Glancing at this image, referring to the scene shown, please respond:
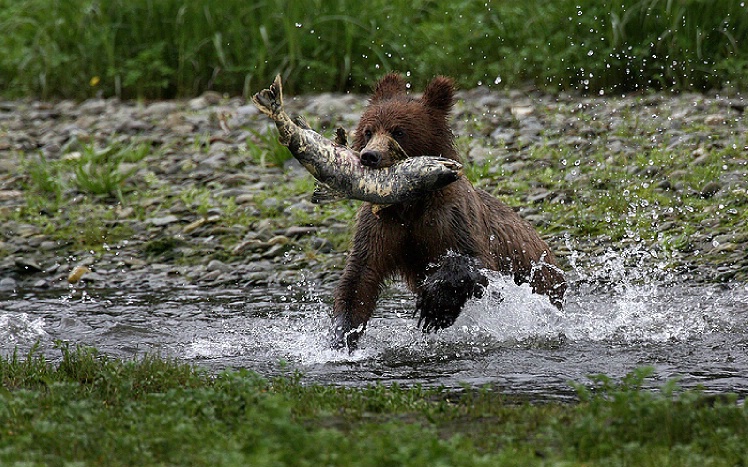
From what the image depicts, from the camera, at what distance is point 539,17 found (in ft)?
44.2

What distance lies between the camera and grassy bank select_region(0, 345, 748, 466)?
4.09m

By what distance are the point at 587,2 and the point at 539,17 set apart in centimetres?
59

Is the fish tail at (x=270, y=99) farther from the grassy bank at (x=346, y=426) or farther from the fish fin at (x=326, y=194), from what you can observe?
the grassy bank at (x=346, y=426)

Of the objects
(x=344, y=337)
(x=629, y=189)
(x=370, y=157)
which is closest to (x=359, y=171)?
(x=370, y=157)

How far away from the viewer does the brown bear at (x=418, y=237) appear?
695 centimetres

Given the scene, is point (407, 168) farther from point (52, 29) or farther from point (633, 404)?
point (52, 29)

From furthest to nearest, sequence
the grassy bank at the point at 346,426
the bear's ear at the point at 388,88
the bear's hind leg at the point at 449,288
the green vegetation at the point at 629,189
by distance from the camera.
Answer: the green vegetation at the point at 629,189 → the bear's ear at the point at 388,88 → the bear's hind leg at the point at 449,288 → the grassy bank at the point at 346,426

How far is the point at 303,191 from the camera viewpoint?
1102 cm

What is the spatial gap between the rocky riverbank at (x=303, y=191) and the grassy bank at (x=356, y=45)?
49cm

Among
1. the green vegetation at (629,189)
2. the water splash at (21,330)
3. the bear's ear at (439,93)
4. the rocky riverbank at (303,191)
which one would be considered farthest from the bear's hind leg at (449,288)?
the green vegetation at (629,189)

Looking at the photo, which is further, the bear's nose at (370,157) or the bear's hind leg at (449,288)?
the bear's hind leg at (449,288)

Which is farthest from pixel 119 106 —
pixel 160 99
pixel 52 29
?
pixel 52 29

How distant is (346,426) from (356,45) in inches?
389

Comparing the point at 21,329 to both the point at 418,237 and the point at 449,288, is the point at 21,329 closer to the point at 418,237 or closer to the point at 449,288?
the point at 418,237
